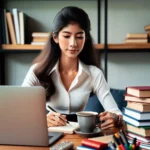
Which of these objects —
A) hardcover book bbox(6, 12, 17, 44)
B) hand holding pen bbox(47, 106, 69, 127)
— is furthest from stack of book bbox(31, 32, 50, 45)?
hand holding pen bbox(47, 106, 69, 127)

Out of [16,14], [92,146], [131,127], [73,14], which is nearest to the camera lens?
[92,146]

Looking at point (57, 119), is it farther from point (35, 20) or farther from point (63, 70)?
point (35, 20)

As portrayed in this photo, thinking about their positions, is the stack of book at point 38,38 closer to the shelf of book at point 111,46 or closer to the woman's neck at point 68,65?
the shelf of book at point 111,46

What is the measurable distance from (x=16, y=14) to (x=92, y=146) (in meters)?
1.92

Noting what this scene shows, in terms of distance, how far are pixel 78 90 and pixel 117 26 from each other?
1.27 meters

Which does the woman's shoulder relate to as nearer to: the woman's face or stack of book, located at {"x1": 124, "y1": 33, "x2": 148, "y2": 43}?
the woman's face

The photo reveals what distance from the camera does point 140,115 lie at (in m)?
0.91

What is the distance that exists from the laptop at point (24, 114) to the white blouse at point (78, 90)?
0.69 metres

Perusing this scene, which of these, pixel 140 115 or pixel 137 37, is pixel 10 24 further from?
pixel 140 115

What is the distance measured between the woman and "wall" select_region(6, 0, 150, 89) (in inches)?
39.5

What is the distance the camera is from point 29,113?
2.87 feet

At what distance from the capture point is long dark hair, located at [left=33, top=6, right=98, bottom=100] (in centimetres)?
152

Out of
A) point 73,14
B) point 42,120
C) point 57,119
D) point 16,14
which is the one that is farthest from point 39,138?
point 16,14

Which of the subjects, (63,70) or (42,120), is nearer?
(42,120)
